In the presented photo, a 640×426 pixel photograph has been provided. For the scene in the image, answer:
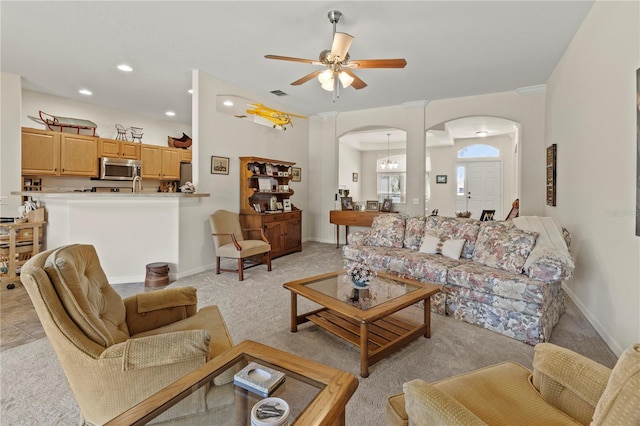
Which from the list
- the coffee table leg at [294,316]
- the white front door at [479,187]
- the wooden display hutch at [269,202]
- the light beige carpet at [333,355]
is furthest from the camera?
the white front door at [479,187]

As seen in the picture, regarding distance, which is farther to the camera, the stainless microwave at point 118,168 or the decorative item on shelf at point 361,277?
the stainless microwave at point 118,168

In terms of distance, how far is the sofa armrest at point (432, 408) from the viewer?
90 cm

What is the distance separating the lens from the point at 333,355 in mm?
2188

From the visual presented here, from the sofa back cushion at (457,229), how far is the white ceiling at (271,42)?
211 cm

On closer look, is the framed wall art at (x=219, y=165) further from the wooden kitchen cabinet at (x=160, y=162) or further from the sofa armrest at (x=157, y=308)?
the sofa armrest at (x=157, y=308)

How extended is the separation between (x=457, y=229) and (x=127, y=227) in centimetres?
416

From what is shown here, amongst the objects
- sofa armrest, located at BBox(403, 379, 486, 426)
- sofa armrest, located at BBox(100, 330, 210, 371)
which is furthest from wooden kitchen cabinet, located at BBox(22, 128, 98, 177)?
sofa armrest, located at BBox(403, 379, 486, 426)

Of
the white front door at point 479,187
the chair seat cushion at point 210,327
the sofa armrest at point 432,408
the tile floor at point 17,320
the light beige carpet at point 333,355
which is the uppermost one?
the white front door at point 479,187

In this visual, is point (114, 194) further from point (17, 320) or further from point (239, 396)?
point (239, 396)

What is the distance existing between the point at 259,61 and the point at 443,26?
2310mm

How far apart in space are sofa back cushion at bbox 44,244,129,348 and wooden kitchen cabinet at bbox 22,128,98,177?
482 centimetres

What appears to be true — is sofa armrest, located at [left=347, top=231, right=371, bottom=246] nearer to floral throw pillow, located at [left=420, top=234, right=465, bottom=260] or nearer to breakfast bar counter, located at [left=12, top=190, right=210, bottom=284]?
floral throw pillow, located at [left=420, top=234, right=465, bottom=260]

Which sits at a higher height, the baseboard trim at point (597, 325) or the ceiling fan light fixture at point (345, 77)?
the ceiling fan light fixture at point (345, 77)

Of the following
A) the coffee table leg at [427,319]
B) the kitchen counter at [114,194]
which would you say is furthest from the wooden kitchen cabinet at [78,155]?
the coffee table leg at [427,319]
